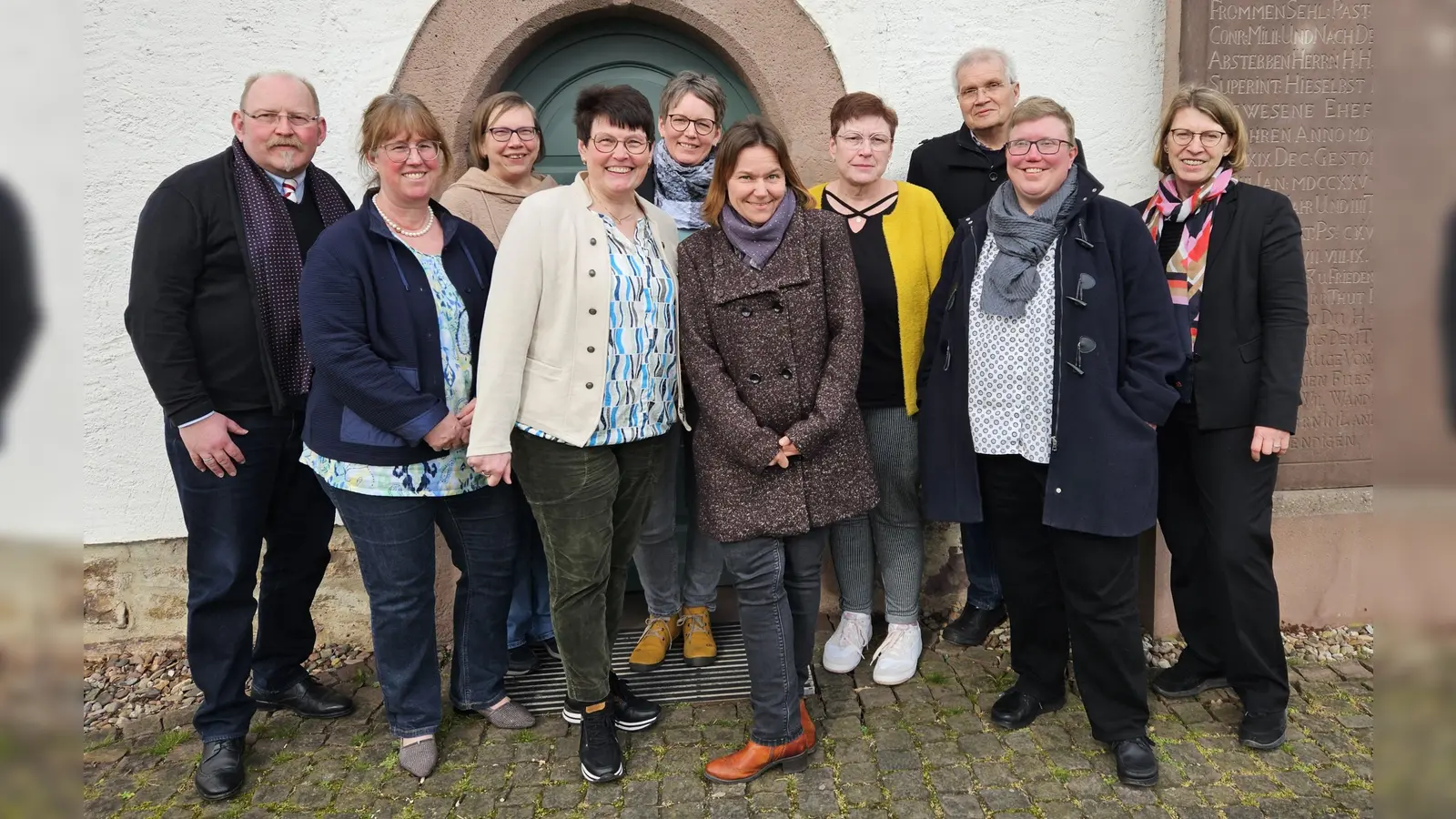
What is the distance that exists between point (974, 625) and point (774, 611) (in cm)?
148

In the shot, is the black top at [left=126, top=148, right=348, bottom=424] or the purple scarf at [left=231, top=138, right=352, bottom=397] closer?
the black top at [left=126, top=148, right=348, bottom=424]

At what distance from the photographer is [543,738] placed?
3.36m

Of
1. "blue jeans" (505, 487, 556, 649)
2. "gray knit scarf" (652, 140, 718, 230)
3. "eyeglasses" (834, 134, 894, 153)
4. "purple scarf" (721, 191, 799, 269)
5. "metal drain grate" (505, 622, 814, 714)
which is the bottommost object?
"metal drain grate" (505, 622, 814, 714)

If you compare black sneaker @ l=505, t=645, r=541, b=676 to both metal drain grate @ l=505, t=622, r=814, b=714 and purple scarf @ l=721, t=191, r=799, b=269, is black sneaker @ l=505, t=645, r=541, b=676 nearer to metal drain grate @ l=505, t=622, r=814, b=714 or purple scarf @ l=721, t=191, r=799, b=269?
metal drain grate @ l=505, t=622, r=814, b=714

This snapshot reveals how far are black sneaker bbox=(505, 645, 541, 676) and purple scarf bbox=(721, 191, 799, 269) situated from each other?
2.02 metres

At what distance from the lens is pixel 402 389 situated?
2.83 m

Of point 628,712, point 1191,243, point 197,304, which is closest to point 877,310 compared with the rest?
point 1191,243

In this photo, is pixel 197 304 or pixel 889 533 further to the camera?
pixel 889 533

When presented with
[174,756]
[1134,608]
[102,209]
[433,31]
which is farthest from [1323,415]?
[102,209]

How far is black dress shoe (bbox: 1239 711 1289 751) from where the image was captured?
3135 mm

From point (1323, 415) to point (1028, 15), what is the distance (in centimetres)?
221

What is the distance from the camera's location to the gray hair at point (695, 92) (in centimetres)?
334

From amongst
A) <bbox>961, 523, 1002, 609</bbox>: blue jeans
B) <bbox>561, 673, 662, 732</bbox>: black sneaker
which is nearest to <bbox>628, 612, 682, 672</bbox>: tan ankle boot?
<bbox>561, 673, 662, 732</bbox>: black sneaker

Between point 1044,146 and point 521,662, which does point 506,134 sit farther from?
point 521,662
